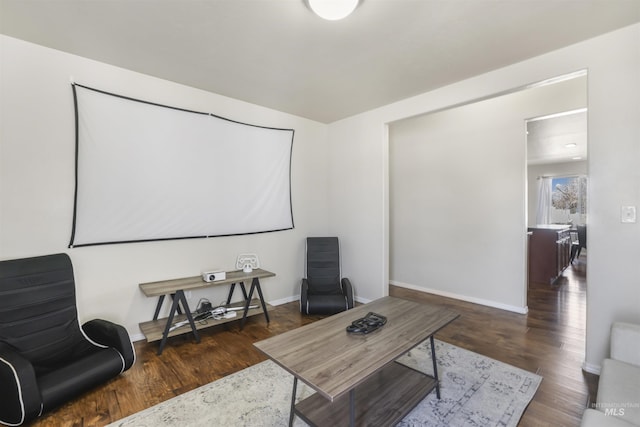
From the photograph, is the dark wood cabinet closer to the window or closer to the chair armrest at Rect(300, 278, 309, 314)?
the window

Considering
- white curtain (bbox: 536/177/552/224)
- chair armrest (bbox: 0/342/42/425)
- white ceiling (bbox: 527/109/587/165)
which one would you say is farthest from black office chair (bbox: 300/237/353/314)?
white curtain (bbox: 536/177/552/224)

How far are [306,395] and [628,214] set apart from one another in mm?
2746

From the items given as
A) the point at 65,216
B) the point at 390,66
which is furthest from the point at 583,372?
the point at 65,216

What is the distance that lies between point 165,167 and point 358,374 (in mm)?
2768

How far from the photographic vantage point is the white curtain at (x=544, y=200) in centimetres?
815

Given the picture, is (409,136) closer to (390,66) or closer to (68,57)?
(390,66)

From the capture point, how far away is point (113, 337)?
225 centimetres

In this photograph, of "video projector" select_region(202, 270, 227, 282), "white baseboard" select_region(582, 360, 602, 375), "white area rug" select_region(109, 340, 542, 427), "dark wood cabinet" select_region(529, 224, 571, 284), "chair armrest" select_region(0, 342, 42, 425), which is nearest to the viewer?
"chair armrest" select_region(0, 342, 42, 425)

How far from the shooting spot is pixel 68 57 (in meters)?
2.54

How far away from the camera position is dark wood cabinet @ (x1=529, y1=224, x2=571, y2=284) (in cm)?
494

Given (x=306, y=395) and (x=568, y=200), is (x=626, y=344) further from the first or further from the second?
(x=568, y=200)

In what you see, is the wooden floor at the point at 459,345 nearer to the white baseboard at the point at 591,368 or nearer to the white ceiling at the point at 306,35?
the white baseboard at the point at 591,368

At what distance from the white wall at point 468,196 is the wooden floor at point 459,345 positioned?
1.59ft

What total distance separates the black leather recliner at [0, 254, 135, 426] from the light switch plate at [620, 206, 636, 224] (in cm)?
393
